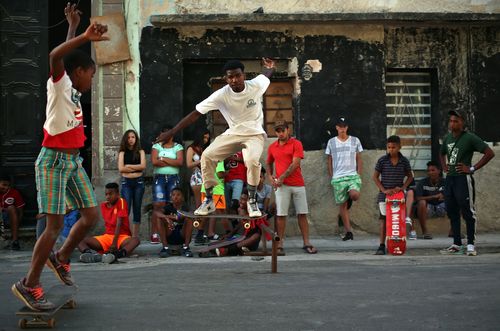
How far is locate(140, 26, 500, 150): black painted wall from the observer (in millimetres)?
14094

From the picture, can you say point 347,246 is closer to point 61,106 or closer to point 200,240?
point 200,240

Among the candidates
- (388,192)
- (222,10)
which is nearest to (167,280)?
(388,192)

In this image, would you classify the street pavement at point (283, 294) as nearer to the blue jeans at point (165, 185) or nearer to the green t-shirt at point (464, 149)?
the green t-shirt at point (464, 149)

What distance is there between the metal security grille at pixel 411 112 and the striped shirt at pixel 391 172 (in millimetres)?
3135

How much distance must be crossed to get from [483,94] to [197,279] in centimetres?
848

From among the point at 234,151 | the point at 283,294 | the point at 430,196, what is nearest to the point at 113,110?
the point at 234,151

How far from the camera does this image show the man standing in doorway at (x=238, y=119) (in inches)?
363

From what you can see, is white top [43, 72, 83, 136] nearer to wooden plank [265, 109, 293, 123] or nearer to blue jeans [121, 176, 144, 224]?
blue jeans [121, 176, 144, 224]

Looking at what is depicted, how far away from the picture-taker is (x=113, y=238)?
452 inches

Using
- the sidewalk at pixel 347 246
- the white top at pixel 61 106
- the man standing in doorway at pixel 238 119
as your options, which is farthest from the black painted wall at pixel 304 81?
the white top at pixel 61 106

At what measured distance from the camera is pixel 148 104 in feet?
46.1

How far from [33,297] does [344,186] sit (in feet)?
28.2

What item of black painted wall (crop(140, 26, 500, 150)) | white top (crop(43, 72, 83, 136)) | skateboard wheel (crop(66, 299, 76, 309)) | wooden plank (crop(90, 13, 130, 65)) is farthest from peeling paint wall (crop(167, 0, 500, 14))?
skateboard wheel (crop(66, 299, 76, 309))

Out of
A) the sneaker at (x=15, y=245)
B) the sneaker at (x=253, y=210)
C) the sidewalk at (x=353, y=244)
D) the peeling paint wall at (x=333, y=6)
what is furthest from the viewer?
the peeling paint wall at (x=333, y=6)
